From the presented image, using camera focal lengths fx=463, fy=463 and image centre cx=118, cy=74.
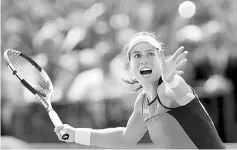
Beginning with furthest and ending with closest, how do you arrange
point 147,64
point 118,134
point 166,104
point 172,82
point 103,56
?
1. point 103,56
2. point 118,134
3. point 147,64
4. point 166,104
5. point 172,82

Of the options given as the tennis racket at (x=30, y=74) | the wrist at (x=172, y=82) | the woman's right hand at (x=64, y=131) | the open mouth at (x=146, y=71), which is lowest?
the woman's right hand at (x=64, y=131)

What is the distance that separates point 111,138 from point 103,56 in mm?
5609

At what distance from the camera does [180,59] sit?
2473mm

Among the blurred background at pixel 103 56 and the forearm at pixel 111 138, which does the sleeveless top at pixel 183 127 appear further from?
the blurred background at pixel 103 56

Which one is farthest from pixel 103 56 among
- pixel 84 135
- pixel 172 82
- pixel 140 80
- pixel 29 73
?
pixel 172 82

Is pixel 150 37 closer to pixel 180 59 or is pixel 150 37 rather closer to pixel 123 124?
pixel 180 59

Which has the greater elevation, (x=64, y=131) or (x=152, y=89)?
(x=152, y=89)

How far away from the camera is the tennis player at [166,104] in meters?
2.46

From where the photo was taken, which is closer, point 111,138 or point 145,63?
point 145,63

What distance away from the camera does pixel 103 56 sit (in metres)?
8.48

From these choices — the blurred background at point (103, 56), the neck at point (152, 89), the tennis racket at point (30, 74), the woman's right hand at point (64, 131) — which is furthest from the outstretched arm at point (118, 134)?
the blurred background at point (103, 56)

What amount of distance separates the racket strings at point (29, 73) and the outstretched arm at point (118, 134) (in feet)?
1.71

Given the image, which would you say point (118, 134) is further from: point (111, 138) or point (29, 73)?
point (29, 73)

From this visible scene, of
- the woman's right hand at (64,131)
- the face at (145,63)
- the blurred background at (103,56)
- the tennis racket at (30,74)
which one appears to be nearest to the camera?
the face at (145,63)
